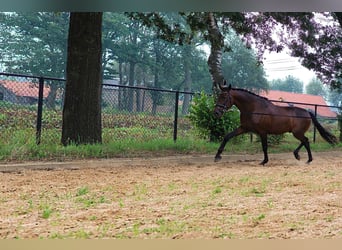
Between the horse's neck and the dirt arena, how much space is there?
47 cm

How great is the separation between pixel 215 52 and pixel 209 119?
0.74 meters

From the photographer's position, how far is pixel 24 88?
3.54 m

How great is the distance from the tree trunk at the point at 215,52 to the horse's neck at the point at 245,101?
6.2 inches

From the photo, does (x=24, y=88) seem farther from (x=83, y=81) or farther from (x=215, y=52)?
(x=215, y=52)

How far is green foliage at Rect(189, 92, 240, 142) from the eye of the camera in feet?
11.6

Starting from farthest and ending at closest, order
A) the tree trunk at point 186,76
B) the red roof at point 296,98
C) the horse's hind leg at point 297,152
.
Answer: the tree trunk at point 186,76, the horse's hind leg at point 297,152, the red roof at point 296,98

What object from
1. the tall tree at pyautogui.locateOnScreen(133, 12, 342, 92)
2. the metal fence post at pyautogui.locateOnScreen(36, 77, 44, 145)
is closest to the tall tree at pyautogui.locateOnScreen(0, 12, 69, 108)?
the metal fence post at pyautogui.locateOnScreen(36, 77, 44, 145)

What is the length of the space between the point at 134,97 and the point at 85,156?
1285mm

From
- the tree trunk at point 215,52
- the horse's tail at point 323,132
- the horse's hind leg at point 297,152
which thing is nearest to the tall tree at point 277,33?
the tree trunk at point 215,52

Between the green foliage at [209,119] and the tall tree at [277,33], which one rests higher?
the tall tree at [277,33]

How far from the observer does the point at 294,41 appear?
10.9 ft

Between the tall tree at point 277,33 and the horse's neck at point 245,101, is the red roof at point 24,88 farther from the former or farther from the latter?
the horse's neck at point 245,101

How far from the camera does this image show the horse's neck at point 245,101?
9.62 feet

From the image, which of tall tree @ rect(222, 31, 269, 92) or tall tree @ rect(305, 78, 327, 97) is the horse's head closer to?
tall tree @ rect(222, 31, 269, 92)
